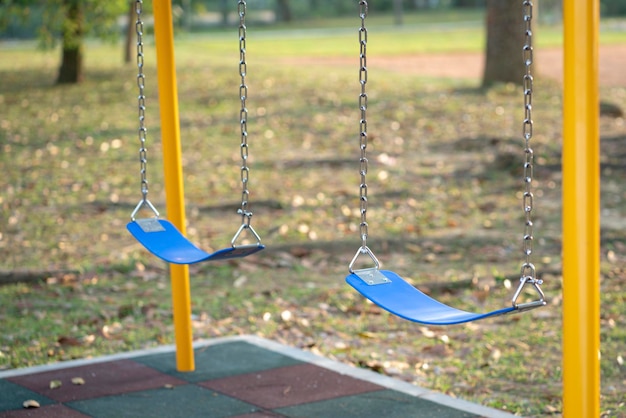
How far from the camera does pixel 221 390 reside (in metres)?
4.79

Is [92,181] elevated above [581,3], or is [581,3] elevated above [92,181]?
[581,3]

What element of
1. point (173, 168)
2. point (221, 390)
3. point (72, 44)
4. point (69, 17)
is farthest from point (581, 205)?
point (69, 17)

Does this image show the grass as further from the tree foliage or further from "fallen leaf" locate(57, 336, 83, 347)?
the tree foliage

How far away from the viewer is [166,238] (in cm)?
473

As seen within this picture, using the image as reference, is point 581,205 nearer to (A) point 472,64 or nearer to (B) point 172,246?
(B) point 172,246

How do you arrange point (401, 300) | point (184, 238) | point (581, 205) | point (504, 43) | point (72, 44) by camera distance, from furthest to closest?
point (72, 44) → point (504, 43) → point (184, 238) → point (401, 300) → point (581, 205)

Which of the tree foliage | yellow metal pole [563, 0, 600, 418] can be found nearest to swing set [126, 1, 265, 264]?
yellow metal pole [563, 0, 600, 418]

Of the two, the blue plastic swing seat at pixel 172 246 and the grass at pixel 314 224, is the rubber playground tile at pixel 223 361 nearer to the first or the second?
the grass at pixel 314 224

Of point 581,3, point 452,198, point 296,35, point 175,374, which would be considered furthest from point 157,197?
point 296,35

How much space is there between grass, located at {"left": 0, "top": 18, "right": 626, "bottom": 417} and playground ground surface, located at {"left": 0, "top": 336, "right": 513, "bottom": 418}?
311mm

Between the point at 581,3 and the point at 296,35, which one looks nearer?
the point at 581,3

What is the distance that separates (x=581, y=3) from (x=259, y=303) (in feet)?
12.6

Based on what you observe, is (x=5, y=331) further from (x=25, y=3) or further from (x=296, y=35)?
(x=296, y=35)

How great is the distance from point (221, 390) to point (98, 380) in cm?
64
